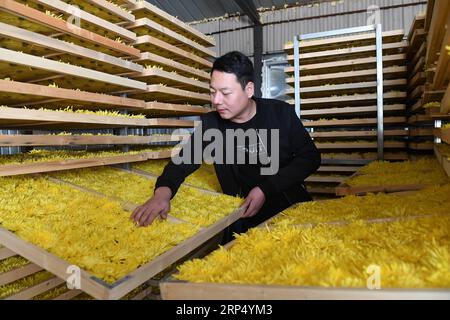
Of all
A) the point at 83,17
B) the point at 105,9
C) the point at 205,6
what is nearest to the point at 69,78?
the point at 83,17

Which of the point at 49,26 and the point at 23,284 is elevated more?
the point at 49,26

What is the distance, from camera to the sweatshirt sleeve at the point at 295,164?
266 cm

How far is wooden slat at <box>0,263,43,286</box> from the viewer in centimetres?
209

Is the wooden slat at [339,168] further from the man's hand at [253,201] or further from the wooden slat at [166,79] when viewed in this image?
the man's hand at [253,201]

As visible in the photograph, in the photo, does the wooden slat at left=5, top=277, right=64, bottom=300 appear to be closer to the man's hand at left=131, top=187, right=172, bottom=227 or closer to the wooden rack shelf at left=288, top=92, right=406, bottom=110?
the man's hand at left=131, top=187, right=172, bottom=227

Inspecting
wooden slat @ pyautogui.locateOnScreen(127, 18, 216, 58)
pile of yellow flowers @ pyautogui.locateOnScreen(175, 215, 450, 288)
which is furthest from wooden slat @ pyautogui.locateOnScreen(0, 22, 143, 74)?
pile of yellow flowers @ pyautogui.locateOnScreen(175, 215, 450, 288)

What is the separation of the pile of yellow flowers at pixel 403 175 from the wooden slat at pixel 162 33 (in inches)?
102

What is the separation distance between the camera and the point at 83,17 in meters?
3.00

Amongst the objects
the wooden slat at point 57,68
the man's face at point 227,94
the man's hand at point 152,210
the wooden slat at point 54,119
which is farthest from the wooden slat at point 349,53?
the man's hand at point 152,210

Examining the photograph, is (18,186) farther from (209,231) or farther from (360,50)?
(360,50)

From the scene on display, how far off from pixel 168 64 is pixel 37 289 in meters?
2.84

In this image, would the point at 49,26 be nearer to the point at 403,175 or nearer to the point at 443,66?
the point at 443,66
